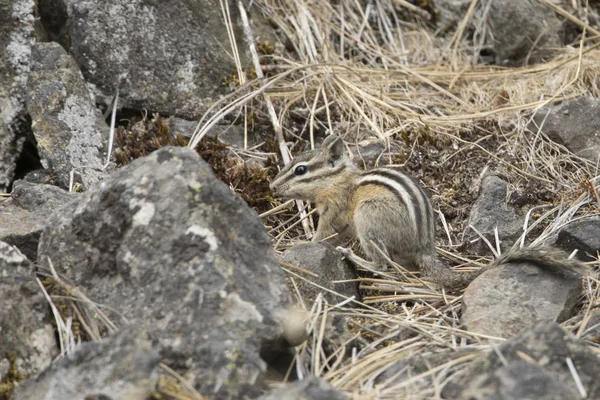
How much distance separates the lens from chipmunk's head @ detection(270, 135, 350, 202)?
6.48m

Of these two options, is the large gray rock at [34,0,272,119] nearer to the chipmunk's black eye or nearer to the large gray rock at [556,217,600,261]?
the chipmunk's black eye

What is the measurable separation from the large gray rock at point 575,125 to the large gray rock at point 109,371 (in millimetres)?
4687

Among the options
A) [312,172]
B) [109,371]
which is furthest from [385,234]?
[109,371]

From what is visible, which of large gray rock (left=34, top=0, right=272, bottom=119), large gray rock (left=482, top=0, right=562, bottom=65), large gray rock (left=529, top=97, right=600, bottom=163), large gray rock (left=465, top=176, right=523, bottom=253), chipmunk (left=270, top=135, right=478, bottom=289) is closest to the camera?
chipmunk (left=270, top=135, right=478, bottom=289)

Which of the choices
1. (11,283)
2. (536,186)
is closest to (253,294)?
(11,283)

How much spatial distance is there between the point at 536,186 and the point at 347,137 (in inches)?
69.4

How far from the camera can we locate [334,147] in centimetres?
664

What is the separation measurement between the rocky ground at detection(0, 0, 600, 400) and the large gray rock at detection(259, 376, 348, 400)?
12 millimetres

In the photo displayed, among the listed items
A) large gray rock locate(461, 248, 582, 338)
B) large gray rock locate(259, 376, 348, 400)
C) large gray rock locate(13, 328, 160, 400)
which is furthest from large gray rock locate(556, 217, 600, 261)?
large gray rock locate(13, 328, 160, 400)

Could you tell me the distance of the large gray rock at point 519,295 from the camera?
4832 millimetres

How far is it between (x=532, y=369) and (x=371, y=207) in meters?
2.68

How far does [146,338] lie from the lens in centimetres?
388

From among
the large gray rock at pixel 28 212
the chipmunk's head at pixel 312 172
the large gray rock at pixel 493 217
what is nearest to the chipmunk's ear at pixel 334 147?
the chipmunk's head at pixel 312 172

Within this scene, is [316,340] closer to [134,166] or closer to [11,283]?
[134,166]
